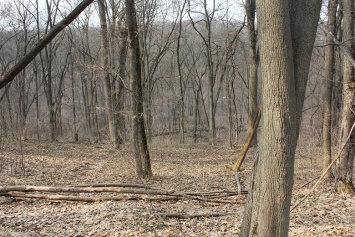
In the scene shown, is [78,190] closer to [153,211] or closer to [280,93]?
[153,211]

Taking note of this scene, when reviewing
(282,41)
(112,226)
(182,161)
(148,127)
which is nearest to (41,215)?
(112,226)

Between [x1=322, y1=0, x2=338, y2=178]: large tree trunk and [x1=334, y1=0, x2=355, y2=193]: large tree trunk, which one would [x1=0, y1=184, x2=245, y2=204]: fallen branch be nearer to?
[x1=334, y1=0, x2=355, y2=193]: large tree trunk

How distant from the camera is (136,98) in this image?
9.74 metres

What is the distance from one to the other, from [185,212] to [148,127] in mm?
15046

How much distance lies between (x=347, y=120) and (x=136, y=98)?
565 centimetres

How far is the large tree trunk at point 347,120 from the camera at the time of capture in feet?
23.2

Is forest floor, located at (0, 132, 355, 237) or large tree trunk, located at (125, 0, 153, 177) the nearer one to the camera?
forest floor, located at (0, 132, 355, 237)

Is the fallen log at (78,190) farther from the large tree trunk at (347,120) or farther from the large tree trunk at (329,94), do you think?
the large tree trunk at (329,94)

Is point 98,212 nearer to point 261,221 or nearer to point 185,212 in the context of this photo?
point 185,212

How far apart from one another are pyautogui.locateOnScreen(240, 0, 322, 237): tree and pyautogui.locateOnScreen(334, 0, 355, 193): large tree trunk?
15.4 ft

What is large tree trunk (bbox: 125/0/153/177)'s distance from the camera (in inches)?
375

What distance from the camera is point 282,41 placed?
2857 mm

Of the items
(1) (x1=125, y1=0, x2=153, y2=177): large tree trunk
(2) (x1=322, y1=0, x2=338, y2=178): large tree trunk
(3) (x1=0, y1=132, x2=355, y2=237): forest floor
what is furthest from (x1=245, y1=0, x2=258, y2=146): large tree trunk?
(1) (x1=125, y1=0, x2=153, y2=177): large tree trunk

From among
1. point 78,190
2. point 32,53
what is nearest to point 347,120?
point 78,190
